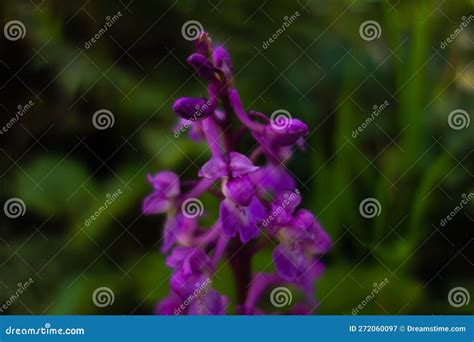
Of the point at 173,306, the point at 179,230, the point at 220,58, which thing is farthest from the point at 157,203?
the point at 220,58

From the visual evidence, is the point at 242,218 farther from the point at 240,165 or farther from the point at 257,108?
the point at 257,108

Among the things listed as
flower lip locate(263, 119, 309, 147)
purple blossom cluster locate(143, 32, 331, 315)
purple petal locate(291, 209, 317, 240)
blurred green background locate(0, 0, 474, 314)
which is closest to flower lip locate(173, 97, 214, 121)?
purple blossom cluster locate(143, 32, 331, 315)

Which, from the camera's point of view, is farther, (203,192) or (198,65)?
(203,192)

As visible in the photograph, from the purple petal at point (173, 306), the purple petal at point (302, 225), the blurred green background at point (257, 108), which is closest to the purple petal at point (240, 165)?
the purple petal at point (302, 225)

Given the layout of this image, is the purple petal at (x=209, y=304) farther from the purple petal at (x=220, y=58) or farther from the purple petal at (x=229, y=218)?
the purple petal at (x=220, y=58)

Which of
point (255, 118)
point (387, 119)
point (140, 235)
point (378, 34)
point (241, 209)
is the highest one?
point (378, 34)

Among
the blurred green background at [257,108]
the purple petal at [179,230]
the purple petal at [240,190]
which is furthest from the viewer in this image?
the blurred green background at [257,108]

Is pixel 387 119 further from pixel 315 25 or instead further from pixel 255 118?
pixel 255 118
